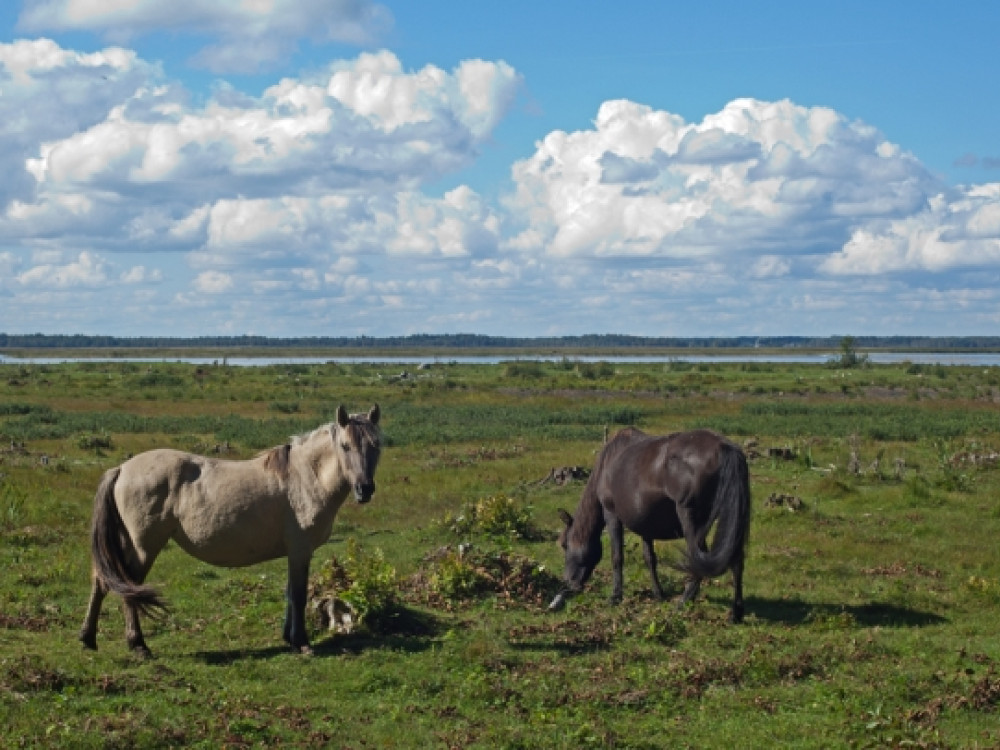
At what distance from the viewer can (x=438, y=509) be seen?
22047mm

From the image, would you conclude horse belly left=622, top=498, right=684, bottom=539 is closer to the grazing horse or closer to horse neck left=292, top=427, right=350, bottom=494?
the grazing horse

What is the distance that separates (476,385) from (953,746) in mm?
60545

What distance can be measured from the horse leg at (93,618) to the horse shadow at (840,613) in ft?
24.8

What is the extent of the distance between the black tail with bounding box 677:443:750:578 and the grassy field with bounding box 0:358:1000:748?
27.3 inches

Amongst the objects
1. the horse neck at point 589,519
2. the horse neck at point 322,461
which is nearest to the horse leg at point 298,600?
the horse neck at point 322,461

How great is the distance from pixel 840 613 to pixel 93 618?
859 cm

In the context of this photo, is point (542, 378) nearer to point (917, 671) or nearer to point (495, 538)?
point (495, 538)

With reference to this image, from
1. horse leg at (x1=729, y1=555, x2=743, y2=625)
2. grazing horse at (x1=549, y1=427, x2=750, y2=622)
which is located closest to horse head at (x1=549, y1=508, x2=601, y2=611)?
grazing horse at (x1=549, y1=427, x2=750, y2=622)

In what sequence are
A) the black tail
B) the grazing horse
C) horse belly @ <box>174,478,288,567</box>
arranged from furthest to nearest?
the grazing horse → the black tail → horse belly @ <box>174,478,288,567</box>

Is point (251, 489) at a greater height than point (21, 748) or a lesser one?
greater

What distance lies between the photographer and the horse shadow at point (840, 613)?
12.4m

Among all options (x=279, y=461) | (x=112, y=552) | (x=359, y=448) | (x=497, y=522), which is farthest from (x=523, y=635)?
(x=497, y=522)

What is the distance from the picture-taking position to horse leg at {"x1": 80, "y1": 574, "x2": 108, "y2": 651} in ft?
34.0

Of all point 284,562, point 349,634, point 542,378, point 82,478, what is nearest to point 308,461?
point 349,634
